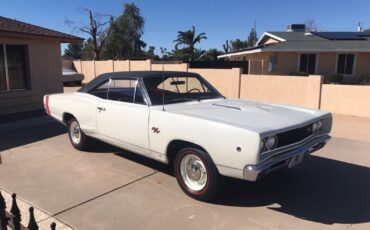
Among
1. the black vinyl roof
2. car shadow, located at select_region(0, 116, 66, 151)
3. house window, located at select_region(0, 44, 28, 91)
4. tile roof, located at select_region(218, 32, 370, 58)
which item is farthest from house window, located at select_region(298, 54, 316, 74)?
the black vinyl roof

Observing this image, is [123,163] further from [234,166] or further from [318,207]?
[318,207]

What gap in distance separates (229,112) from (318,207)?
1583 millimetres

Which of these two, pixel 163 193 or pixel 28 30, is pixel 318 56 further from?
pixel 163 193

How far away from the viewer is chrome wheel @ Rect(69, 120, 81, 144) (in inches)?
244

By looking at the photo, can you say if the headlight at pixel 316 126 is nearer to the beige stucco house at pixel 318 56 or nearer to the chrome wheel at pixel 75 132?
Answer: the chrome wheel at pixel 75 132

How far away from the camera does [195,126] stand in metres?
3.89

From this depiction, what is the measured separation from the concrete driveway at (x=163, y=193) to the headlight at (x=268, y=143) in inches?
32.4

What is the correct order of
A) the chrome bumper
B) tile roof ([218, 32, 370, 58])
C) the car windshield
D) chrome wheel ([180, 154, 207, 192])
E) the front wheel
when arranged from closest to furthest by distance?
the chrome bumper → the front wheel → chrome wheel ([180, 154, 207, 192]) → the car windshield → tile roof ([218, 32, 370, 58])

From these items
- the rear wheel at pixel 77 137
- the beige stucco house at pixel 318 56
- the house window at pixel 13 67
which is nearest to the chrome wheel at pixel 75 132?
the rear wheel at pixel 77 137

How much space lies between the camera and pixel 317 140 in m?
4.38

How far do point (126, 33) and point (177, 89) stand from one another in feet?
150

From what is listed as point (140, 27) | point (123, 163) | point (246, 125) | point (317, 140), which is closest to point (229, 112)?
point (246, 125)

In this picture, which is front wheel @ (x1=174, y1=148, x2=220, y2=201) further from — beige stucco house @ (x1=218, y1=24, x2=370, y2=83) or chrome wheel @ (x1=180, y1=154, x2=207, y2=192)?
beige stucco house @ (x1=218, y1=24, x2=370, y2=83)

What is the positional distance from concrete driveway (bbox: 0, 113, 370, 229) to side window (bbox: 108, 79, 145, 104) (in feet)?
3.70
